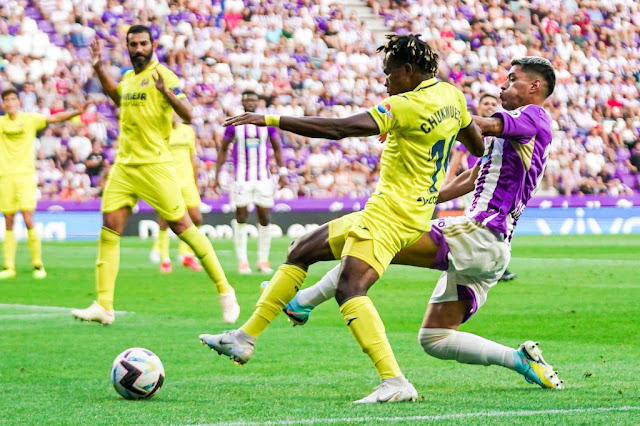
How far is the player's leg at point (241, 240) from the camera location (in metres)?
16.8

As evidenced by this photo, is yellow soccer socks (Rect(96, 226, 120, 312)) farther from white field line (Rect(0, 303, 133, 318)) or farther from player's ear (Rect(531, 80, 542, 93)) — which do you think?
player's ear (Rect(531, 80, 542, 93))

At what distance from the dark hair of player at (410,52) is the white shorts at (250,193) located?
10523mm

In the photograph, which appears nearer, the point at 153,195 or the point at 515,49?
the point at 153,195

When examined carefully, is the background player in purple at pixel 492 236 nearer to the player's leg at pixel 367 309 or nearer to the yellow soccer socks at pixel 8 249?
the player's leg at pixel 367 309

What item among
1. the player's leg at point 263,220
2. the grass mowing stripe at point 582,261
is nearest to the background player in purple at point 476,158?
the grass mowing stripe at point 582,261

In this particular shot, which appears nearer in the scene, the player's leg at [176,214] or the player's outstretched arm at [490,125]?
the player's outstretched arm at [490,125]

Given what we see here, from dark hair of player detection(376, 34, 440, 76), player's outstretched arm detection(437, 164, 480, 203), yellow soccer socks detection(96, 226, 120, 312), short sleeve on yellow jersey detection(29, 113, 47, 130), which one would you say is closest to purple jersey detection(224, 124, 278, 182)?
short sleeve on yellow jersey detection(29, 113, 47, 130)

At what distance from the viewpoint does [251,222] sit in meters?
26.9

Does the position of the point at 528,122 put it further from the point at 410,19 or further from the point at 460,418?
the point at 410,19

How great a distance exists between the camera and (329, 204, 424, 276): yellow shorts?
6609 mm

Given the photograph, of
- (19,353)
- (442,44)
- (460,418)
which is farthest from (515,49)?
(460,418)

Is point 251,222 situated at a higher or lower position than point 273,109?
lower

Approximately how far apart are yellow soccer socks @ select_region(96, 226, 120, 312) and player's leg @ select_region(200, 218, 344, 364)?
3460 millimetres

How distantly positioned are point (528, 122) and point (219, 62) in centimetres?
2290
